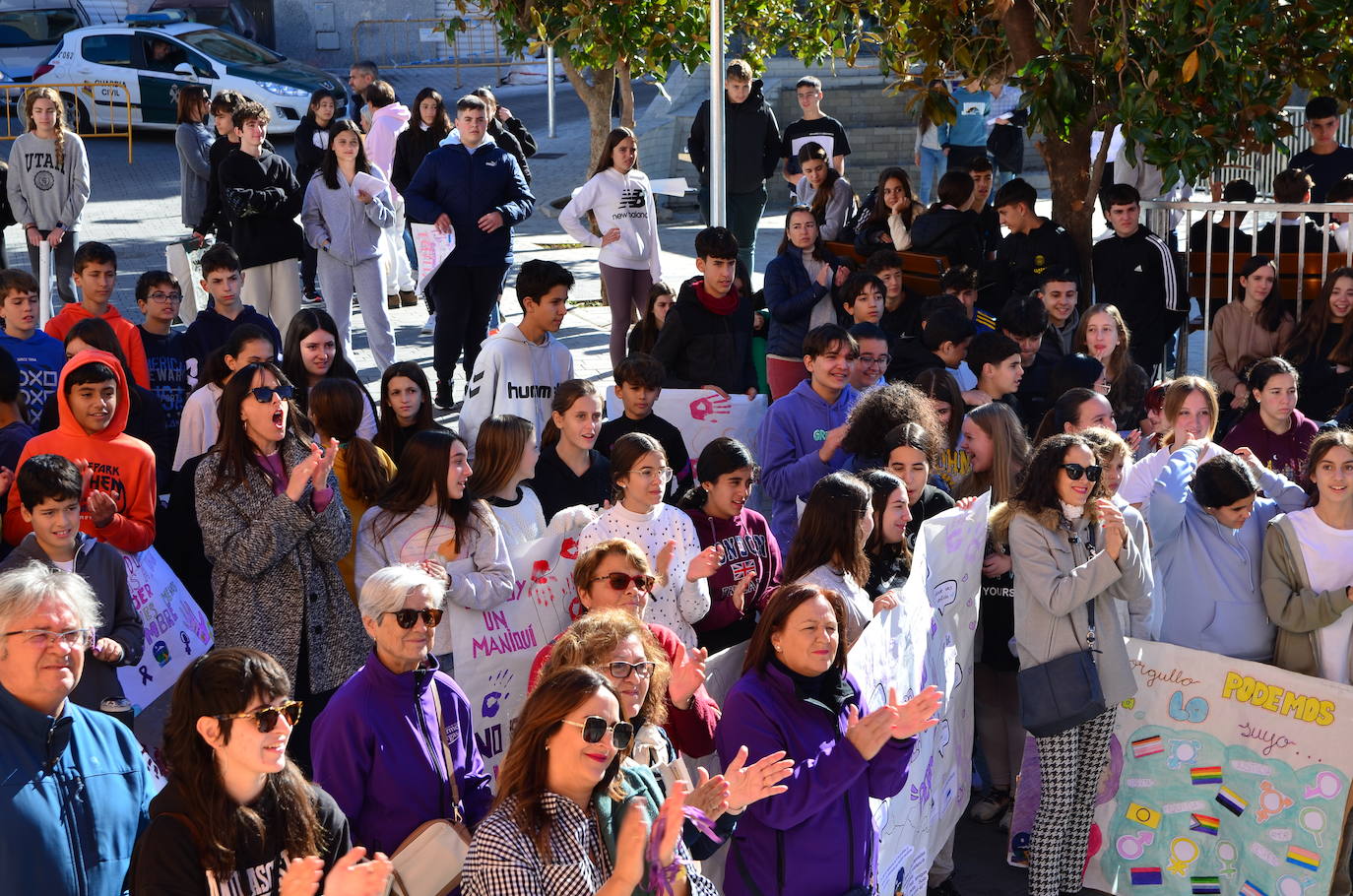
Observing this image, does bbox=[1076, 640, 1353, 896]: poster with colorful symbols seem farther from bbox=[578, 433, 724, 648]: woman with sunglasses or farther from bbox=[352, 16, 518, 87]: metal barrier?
bbox=[352, 16, 518, 87]: metal barrier

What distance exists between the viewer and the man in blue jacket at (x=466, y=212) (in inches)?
408

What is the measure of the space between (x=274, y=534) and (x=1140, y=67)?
5984 millimetres

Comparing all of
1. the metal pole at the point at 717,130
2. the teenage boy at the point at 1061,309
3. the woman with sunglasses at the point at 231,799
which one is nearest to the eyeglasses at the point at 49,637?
the woman with sunglasses at the point at 231,799

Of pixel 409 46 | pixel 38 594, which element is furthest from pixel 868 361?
pixel 409 46

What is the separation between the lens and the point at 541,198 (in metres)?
20.9

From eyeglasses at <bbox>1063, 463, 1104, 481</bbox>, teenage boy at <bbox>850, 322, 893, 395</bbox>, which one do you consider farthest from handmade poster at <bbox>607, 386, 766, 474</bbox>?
eyeglasses at <bbox>1063, 463, 1104, 481</bbox>

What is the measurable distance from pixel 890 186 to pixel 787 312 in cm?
225

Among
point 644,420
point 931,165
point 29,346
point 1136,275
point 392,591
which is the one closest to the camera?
point 392,591

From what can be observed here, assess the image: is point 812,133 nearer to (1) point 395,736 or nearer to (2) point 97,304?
(2) point 97,304

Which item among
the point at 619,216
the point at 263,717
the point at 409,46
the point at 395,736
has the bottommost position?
the point at 395,736

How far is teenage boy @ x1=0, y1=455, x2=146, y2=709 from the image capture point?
5.29 meters

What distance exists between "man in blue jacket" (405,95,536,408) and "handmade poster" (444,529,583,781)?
4.54 m

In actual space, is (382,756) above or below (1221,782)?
above

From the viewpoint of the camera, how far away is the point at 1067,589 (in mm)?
5922
